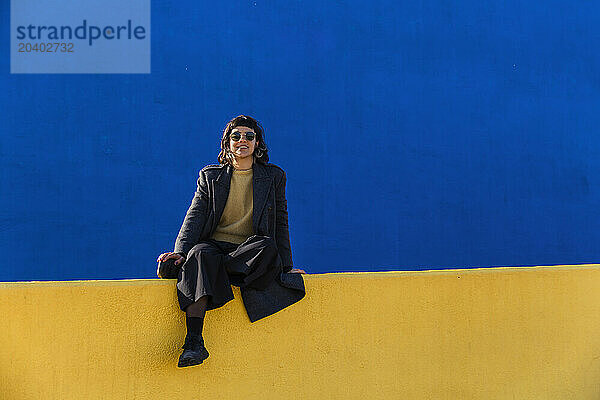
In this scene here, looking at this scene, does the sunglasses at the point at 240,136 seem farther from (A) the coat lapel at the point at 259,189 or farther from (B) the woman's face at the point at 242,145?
(A) the coat lapel at the point at 259,189

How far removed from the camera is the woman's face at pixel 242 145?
3188mm

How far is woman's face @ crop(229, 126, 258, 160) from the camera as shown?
3188 mm

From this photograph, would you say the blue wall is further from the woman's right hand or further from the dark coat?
the woman's right hand

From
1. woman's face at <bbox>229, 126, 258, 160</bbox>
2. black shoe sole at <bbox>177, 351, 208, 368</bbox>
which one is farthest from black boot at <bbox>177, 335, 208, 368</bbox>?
woman's face at <bbox>229, 126, 258, 160</bbox>

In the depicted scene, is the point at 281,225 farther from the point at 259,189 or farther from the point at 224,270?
the point at 224,270

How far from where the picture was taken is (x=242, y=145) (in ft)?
10.5

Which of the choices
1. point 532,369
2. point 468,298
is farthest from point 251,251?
point 532,369

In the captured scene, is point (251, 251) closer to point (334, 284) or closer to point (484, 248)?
point (334, 284)

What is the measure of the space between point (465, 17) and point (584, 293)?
2924 mm

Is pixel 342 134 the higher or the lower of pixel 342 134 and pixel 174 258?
the higher

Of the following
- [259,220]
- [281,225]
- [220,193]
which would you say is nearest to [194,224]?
[220,193]

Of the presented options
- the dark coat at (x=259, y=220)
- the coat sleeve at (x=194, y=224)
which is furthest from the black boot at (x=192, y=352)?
the coat sleeve at (x=194, y=224)

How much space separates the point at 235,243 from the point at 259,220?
18cm

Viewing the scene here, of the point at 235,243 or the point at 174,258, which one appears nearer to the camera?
the point at 174,258
